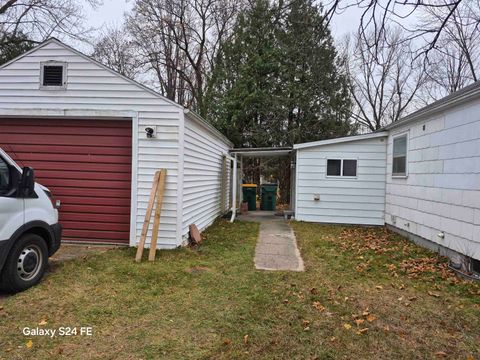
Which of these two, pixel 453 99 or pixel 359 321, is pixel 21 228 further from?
pixel 453 99

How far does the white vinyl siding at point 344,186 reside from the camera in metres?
10.1

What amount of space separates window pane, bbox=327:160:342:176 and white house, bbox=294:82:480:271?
30 mm

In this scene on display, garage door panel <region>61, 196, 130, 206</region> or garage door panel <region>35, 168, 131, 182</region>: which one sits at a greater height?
garage door panel <region>35, 168, 131, 182</region>

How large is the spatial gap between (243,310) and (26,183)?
3027 mm

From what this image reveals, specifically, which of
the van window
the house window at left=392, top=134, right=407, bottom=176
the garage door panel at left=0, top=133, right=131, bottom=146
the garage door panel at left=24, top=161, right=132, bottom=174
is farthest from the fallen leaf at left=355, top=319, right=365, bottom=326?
the house window at left=392, top=134, right=407, bottom=176

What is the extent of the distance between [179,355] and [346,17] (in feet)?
14.0

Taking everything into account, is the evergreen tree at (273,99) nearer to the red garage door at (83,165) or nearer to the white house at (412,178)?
the white house at (412,178)

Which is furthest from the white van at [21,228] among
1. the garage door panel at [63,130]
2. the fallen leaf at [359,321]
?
the fallen leaf at [359,321]

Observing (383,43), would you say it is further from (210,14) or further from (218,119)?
(210,14)

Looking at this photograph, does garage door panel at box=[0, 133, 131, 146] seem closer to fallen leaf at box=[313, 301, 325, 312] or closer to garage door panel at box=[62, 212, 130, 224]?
garage door panel at box=[62, 212, 130, 224]

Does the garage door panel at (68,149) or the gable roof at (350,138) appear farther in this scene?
the gable roof at (350,138)

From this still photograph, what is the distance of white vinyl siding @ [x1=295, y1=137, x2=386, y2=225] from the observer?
396 inches

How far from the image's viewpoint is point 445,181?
6.20 meters

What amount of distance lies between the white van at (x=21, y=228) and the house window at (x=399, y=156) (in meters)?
7.84
